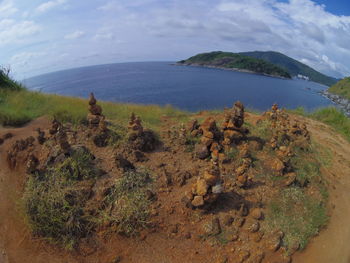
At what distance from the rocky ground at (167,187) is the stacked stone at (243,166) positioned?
3 centimetres

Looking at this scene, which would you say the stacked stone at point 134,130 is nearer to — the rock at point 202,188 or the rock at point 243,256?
the rock at point 202,188

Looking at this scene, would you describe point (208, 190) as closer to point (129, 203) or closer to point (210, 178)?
point (210, 178)

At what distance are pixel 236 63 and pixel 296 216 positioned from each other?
11002cm

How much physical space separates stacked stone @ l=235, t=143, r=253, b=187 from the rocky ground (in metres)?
0.03

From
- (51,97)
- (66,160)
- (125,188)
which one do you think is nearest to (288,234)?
(125,188)

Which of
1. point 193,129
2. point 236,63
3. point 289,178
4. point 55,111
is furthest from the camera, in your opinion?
point 236,63

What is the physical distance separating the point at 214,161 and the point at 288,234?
246 cm

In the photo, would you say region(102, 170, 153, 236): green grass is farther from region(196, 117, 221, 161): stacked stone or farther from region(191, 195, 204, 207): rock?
region(196, 117, 221, 161): stacked stone

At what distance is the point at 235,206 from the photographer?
520cm

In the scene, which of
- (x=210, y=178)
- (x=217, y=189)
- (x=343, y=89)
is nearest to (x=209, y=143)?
(x=210, y=178)

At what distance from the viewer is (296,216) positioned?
17.3ft

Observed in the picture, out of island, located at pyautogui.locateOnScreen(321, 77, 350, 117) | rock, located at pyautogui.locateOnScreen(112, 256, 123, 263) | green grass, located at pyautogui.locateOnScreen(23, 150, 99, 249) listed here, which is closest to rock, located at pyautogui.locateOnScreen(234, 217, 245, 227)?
rock, located at pyautogui.locateOnScreen(112, 256, 123, 263)

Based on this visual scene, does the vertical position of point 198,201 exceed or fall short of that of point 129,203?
it exceeds it

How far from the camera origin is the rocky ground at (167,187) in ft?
14.3
